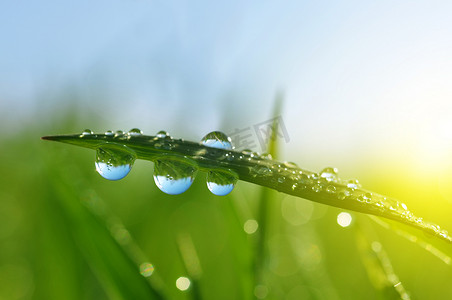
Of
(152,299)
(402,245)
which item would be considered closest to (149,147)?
(152,299)

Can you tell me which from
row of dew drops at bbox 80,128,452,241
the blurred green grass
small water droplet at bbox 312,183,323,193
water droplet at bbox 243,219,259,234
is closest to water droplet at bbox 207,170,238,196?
row of dew drops at bbox 80,128,452,241

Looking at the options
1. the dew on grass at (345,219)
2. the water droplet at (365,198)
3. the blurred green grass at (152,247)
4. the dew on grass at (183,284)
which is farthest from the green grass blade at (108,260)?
the dew on grass at (345,219)

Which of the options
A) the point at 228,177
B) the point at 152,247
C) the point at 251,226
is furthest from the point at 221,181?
the point at 152,247

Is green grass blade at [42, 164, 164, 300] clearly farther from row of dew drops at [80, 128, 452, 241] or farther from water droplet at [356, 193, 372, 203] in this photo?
water droplet at [356, 193, 372, 203]

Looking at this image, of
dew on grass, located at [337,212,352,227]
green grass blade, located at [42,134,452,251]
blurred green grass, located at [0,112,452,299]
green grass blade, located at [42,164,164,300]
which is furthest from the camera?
dew on grass, located at [337,212,352,227]

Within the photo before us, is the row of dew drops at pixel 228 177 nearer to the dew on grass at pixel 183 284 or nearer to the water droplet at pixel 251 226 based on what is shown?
the dew on grass at pixel 183 284

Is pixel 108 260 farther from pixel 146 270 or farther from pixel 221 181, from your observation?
pixel 221 181
